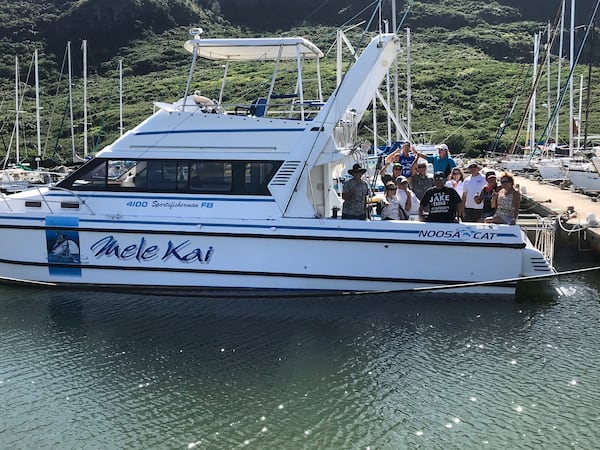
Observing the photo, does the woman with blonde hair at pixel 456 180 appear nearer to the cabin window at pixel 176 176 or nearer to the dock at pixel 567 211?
the dock at pixel 567 211

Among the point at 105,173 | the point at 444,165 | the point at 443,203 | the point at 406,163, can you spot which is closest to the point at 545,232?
the point at 443,203

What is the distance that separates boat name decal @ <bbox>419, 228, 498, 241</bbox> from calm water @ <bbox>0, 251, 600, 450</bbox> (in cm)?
93

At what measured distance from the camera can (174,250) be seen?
10.1 metres

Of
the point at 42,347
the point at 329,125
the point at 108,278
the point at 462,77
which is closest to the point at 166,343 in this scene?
the point at 42,347

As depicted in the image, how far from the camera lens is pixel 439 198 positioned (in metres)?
9.65

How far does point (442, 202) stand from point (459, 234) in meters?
0.53

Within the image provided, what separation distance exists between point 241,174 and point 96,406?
14.9ft

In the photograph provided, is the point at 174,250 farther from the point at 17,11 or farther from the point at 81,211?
the point at 17,11

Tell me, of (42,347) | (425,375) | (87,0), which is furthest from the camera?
(87,0)

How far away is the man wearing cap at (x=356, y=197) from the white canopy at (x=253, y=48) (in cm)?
226

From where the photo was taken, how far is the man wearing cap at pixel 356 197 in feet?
32.4

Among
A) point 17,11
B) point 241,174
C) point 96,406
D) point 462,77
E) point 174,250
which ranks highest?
point 17,11

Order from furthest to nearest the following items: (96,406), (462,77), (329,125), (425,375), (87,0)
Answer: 1. (87,0)
2. (462,77)
3. (329,125)
4. (425,375)
5. (96,406)

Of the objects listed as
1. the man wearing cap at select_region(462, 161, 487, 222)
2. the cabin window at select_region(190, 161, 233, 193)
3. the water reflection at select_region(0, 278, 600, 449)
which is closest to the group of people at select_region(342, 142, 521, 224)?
the man wearing cap at select_region(462, 161, 487, 222)
